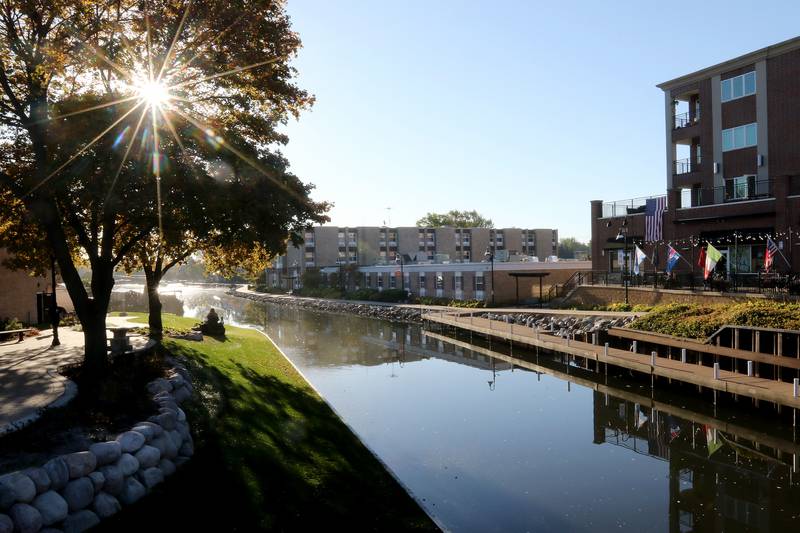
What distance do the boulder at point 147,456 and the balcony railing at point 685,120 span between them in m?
42.9

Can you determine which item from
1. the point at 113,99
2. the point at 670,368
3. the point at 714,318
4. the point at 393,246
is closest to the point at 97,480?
the point at 113,99

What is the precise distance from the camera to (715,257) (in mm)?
28266

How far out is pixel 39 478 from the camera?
805 centimetres

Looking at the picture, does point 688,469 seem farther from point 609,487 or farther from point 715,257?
point 715,257

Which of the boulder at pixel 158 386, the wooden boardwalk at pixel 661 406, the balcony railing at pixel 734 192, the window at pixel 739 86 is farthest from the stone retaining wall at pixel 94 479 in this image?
the window at pixel 739 86

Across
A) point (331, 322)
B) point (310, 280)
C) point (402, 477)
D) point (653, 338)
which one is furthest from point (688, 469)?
point (310, 280)

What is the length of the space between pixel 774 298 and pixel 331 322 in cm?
3498

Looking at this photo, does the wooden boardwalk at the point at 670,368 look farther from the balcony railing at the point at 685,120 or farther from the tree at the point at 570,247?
the tree at the point at 570,247

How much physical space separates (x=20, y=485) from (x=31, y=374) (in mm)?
9407

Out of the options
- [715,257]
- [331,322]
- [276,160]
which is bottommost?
[331,322]

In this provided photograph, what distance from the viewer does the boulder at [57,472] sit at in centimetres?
825

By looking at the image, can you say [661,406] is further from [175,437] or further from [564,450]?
[175,437]

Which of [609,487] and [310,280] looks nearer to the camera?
[609,487]

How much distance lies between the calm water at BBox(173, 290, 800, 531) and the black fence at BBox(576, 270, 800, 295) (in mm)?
10921
